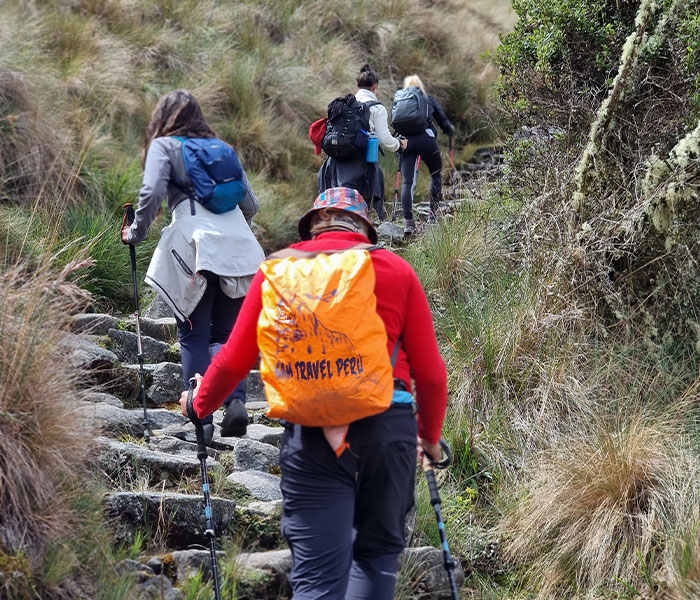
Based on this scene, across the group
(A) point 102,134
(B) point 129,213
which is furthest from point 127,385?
(A) point 102,134

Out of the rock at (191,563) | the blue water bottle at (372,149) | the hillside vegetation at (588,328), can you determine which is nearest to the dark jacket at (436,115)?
the blue water bottle at (372,149)

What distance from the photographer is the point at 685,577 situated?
14.1 feet

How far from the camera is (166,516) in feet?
14.3

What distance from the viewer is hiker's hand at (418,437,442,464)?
3553 millimetres

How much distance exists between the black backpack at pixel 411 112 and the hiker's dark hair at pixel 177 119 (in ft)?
18.7

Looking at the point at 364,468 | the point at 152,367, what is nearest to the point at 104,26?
the point at 152,367

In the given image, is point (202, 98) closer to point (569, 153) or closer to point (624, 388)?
point (569, 153)

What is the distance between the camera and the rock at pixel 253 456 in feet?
17.9

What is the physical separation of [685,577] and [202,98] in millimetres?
9747

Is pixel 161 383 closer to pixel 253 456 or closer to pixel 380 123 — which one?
pixel 253 456

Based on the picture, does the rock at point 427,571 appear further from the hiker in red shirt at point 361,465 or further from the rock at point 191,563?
the hiker in red shirt at point 361,465

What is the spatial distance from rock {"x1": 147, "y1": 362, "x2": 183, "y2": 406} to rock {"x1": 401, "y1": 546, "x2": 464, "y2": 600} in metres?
2.61

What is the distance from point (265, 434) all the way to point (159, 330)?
2.01 metres

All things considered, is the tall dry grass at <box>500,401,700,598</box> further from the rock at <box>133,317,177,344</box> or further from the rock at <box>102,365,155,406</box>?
the rock at <box>133,317,177,344</box>
